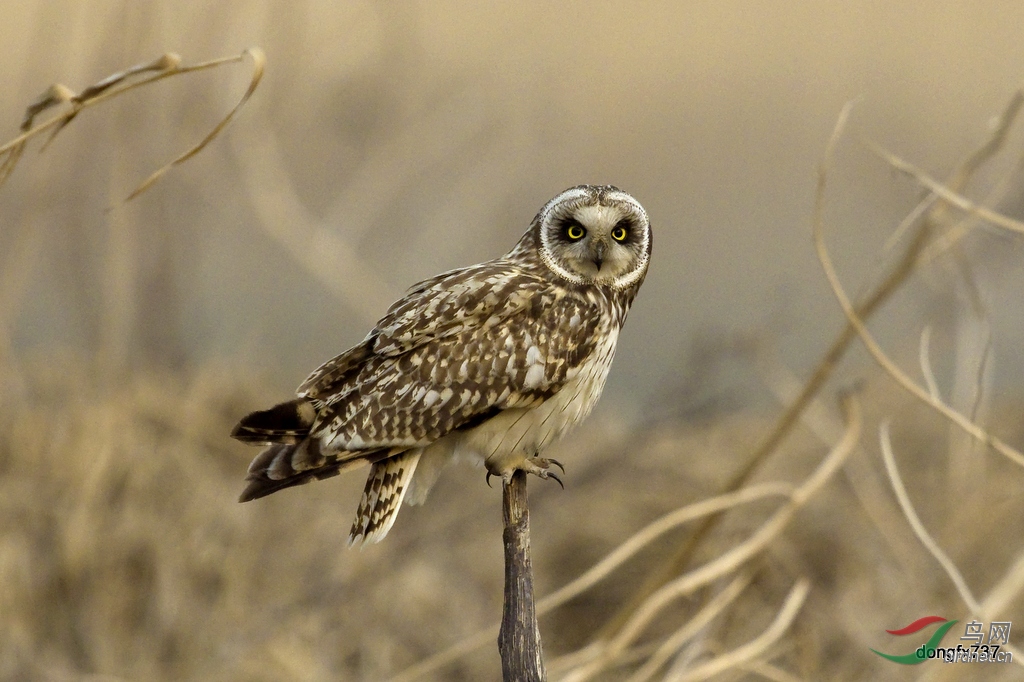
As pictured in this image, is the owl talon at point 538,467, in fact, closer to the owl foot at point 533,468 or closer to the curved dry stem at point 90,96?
the owl foot at point 533,468

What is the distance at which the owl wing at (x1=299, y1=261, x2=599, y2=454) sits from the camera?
1491mm

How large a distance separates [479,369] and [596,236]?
330 mm

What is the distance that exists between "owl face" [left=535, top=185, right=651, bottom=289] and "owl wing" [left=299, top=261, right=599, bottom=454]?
0.06 m

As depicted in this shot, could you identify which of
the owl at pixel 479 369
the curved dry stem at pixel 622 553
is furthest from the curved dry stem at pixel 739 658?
the owl at pixel 479 369

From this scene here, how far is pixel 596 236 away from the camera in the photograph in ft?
5.34

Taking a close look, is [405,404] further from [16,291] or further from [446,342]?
[16,291]

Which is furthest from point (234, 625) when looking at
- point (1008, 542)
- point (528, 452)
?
point (1008, 542)

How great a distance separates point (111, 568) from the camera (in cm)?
384

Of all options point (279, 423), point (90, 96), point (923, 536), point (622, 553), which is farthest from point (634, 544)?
point (90, 96)

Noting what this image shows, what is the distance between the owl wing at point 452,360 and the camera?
4.89 feet

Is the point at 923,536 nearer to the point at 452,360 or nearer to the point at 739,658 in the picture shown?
the point at 739,658

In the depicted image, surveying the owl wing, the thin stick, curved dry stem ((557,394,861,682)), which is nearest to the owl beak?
the owl wing

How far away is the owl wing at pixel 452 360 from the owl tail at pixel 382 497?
0.10 meters

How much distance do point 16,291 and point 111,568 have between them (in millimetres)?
1338
